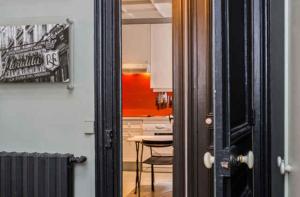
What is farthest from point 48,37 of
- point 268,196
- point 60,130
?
point 268,196

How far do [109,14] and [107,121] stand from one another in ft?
2.39

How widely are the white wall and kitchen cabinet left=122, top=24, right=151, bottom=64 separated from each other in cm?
412

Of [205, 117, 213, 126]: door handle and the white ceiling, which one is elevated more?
the white ceiling

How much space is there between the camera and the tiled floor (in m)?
5.44

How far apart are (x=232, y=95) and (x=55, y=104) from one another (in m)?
1.69

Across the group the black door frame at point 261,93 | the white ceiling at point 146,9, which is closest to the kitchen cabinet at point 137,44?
the white ceiling at point 146,9

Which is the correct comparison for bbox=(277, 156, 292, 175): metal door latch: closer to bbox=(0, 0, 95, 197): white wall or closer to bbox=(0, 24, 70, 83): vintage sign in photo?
bbox=(0, 0, 95, 197): white wall

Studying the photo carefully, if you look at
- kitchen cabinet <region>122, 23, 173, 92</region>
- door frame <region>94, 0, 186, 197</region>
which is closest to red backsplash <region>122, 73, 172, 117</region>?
kitchen cabinet <region>122, 23, 173, 92</region>

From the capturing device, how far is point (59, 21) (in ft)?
9.72

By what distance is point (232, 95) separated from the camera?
63.9 inches

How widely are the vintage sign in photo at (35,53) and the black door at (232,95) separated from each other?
136cm

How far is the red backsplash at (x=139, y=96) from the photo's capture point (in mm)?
7715

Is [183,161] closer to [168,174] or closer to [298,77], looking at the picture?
[298,77]

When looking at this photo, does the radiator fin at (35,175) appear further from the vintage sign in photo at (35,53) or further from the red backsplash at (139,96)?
the red backsplash at (139,96)
